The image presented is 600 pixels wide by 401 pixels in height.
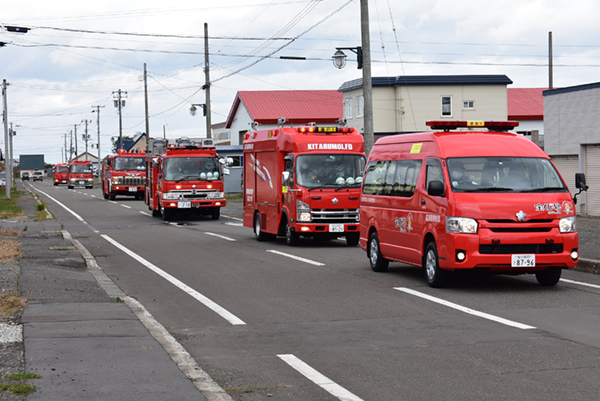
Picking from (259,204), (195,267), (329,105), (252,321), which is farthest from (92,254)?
(329,105)

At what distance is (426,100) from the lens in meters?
54.0

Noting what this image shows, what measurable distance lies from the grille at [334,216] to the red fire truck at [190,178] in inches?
483

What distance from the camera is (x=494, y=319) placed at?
926cm

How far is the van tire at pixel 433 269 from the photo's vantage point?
38.5 feet

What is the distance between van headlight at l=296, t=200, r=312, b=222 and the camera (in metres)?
18.8

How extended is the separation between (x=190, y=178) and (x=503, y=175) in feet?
67.0

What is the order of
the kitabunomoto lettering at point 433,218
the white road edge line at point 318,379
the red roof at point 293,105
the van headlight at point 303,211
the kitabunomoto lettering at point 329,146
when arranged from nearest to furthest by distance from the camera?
the white road edge line at point 318,379 → the kitabunomoto lettering at point 433,218 → the van headlight at point 303,211 → the kitabunomoto lettering at point 329,146 → the red roof at point 293,105

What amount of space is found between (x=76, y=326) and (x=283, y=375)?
275cm

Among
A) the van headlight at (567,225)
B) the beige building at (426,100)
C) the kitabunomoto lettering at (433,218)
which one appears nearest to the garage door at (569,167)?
the van headlight at (567,225)

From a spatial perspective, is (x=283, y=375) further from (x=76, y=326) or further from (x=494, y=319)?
(x=494, y=319)

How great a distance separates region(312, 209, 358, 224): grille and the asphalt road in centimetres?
216

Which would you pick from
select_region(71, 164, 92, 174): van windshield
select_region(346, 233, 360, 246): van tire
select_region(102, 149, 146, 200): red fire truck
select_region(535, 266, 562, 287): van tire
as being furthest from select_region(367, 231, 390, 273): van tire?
select_region(71, 164, 92, 174): van windshield

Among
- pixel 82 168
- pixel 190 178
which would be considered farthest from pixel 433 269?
pixel 82 168

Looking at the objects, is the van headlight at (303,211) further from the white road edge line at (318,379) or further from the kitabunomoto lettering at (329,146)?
the white road edge line at (318,379)
